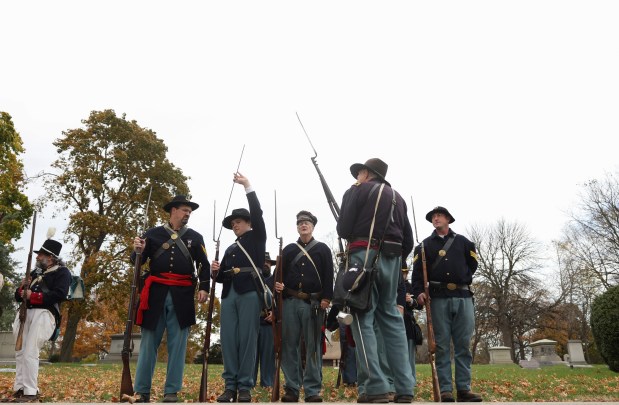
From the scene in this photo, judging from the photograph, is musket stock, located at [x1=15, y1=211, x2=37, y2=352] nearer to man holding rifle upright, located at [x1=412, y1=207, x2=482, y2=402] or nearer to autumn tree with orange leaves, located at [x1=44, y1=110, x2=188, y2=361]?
man holding rifle upright, located at [x1=412, y1=207, x2=482, y2=402]

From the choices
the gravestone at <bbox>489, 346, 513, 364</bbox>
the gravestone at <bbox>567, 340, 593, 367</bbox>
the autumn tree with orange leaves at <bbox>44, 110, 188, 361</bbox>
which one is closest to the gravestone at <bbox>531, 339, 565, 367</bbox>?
the gravestone at <bbox>489, 346, 513, 364</bbox>

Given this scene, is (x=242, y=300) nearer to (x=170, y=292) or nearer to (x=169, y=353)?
(x=170, y=292)

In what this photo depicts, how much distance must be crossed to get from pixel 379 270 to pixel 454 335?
2431 millimetres

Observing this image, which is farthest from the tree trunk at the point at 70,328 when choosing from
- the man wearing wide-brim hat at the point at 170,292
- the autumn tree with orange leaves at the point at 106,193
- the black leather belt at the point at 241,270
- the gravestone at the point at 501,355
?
the gravestone at the point at 501,355

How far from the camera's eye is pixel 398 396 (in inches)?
177

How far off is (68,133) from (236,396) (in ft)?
75.1

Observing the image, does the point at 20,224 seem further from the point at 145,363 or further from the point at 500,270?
the point at 500,270

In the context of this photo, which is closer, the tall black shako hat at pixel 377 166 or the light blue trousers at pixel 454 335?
the tall black shako hat at pixel 377 166

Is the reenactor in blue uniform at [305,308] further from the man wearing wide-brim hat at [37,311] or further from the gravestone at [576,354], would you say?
the gravestone at [576,354]

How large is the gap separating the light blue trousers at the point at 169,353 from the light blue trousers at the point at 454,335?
9.80 ft

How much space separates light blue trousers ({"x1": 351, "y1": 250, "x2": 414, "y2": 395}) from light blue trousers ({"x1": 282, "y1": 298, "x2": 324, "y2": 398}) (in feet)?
6.03

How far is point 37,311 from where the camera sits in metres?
6.89

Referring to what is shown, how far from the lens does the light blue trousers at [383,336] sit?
14.4 feet

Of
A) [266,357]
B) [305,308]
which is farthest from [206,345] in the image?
[266,357]
